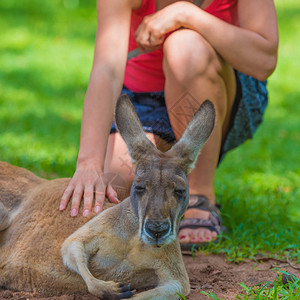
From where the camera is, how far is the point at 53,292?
2582mm

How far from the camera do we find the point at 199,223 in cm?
334

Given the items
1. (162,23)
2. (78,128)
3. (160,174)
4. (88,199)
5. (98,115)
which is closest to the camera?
(160,174)

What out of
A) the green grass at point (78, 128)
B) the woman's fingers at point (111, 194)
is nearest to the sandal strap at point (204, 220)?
the green grass at point (78, 128)

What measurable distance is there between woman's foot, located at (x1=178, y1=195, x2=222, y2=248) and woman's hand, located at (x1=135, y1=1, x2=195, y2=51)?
0.93 metres

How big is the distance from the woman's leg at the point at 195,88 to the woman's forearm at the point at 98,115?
352 mm

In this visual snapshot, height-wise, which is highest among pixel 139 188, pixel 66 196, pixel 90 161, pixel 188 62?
pixel 188 62

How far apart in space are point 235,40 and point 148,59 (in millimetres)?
692

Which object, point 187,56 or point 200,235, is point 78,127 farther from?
point 200,235

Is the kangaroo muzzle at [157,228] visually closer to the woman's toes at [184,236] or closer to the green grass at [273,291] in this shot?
the green grass at [273,291]

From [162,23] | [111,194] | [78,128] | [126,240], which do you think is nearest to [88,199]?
[111,194]

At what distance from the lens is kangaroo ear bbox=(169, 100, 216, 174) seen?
2.60m

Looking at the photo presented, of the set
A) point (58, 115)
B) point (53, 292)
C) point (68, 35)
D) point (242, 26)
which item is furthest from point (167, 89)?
point (68, 35)

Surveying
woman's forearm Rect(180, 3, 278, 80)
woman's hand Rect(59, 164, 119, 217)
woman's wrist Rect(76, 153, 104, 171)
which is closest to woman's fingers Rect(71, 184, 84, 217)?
woman's hand Rect(59, 164, 119, 217)

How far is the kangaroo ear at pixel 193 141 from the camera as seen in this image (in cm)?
260
